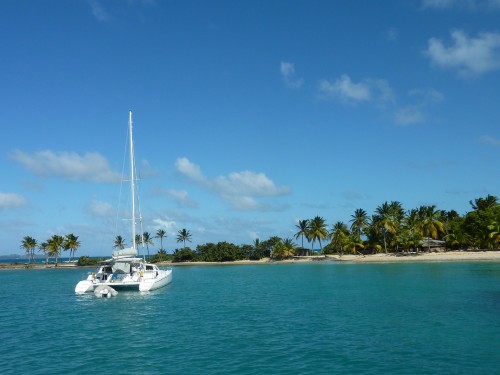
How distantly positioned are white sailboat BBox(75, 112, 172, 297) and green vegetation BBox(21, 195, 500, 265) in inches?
1181

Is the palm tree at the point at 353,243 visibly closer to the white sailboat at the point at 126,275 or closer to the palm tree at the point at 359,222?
the palm tree at the point at 359,222

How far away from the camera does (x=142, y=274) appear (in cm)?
4606

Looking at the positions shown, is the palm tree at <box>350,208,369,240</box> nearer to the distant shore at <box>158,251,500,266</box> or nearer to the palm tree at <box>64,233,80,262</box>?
the distant shore at <box>158,251,500,266</box>

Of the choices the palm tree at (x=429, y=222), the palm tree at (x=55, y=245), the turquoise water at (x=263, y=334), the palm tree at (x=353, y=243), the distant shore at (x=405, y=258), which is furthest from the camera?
the palm tree at (x=55, y=245)

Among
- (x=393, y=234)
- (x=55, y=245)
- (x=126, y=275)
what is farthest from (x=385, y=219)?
(x=55, y=245)

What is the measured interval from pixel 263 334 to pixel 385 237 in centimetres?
8676

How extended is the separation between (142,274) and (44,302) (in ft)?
32.7

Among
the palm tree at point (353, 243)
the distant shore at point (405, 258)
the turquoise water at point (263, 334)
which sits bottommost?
the turquoise water at point (263, 334)

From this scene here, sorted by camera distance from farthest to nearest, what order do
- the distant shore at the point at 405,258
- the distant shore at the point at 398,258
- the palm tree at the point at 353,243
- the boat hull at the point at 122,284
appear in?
the palm tree at the point at 353,243 < the distant shore at the point at 398,258 < the distant shore at the point at 405,258 < the boat hull at the point at 122,284

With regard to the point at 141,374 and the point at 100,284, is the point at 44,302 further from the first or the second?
the point at 141,374

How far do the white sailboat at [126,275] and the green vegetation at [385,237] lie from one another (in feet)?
98.4

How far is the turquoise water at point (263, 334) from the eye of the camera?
17453 millimetres

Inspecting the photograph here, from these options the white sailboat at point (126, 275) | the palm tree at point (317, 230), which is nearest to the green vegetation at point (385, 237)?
the palm tree at point (317, 230)

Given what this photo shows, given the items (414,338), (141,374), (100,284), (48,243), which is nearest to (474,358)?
(414,338)
